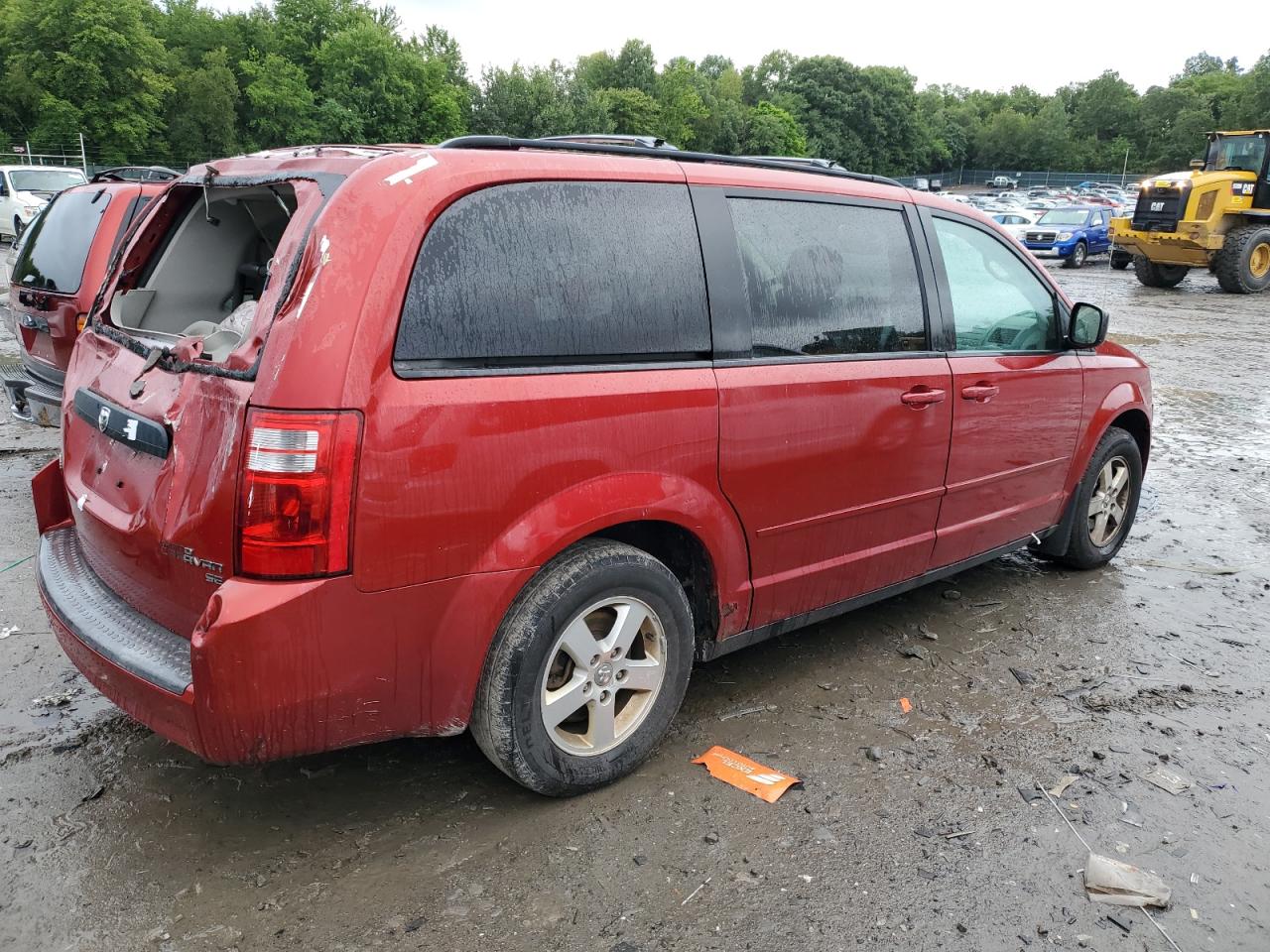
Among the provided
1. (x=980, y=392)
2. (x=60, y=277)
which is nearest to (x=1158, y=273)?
(x=980, y=392)

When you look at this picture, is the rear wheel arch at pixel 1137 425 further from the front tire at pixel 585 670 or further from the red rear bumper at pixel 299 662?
the red rear bumper at pixel 299 662

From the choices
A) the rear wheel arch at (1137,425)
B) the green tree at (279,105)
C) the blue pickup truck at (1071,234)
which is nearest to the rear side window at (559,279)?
the rear wheel arch at (1137,425)

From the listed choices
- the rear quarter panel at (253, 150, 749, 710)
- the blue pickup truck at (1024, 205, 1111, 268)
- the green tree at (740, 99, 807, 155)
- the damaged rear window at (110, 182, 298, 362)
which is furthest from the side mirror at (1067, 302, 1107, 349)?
the green tree at (740, 99, 807, 155)

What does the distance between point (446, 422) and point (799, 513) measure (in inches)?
55.4

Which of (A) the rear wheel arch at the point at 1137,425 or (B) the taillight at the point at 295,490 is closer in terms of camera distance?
(B) the taillight at the point at 295,490

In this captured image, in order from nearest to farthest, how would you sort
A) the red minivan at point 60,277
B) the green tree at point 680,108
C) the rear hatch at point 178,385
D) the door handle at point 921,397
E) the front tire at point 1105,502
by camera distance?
1. the rear hatch at point 178,385
2. the door handle at point 921,397
3. the front tire at point 1105,502
4. the red minivan at point 60,277
5. the green tree at point 680,108

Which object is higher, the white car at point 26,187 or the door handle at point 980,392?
the door handle at point 980,392

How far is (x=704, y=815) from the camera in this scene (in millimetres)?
2895

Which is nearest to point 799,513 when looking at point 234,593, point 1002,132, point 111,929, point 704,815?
point 704,815

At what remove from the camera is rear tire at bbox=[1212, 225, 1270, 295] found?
2036 cm

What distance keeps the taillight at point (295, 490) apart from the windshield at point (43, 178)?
79.0ft

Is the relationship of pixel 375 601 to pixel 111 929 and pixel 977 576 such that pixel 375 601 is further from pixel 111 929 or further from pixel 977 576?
pixel 977 576

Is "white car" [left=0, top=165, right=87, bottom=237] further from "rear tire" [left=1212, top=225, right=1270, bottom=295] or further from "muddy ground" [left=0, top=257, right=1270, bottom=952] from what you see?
"rear tire" [left=1212, top=225, right=1270, bottom=295]

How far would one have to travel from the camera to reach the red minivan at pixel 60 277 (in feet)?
19.0
